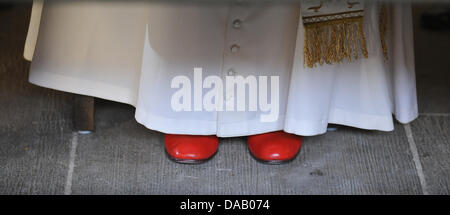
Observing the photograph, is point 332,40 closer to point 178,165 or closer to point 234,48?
point 234,48

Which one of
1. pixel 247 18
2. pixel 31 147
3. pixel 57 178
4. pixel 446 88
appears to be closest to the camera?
pixel 247 18

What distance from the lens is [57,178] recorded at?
5.44 feet

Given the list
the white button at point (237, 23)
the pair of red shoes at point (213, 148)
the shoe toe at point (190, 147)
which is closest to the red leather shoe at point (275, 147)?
the pair of red shoes at point (213, 148)

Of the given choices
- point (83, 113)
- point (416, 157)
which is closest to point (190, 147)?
point (83, 113)

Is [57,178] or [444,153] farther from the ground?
[57,178]

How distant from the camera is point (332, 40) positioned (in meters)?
1.46

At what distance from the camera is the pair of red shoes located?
67.1 inches

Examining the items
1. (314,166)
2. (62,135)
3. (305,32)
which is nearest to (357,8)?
(305,32)

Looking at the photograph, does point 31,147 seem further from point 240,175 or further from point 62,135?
point 240,175

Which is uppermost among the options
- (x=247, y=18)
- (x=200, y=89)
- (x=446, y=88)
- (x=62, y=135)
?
(x=247, y=18)

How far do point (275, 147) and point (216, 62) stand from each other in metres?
0.29

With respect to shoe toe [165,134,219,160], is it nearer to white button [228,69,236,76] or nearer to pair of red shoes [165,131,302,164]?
pair of red shoes [165,131,302,164]

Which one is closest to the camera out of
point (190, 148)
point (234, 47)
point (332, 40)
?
point (332, 40)
